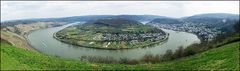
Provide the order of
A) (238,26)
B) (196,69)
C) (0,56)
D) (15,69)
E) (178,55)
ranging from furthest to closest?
(238,26), (178,55), (196,69), (0,56), (15,69)

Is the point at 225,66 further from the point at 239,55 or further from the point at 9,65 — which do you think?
the point at 9,65

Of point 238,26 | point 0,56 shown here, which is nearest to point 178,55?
point 238,26

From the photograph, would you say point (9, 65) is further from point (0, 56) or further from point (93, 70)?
point (93, 70)

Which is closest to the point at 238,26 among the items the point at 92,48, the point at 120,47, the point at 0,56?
the point at 120,47

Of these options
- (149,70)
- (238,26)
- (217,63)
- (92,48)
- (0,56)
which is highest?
(0,56)

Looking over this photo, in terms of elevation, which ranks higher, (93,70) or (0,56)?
(0,56)

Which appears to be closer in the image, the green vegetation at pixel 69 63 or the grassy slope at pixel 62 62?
the green vegetation at pixel 69 63

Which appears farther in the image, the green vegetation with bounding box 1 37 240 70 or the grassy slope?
the grassy slope

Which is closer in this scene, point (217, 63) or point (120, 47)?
point (217, 63)

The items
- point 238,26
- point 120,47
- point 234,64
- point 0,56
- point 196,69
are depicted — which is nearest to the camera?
point 0,56
